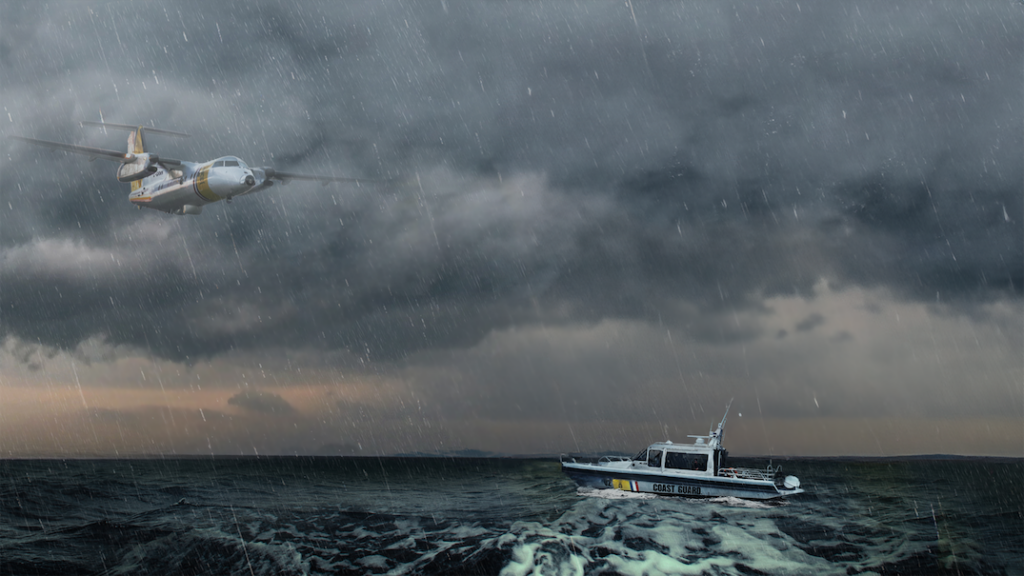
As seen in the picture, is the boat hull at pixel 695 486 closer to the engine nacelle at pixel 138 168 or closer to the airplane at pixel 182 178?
the airplane at pixel 182 178

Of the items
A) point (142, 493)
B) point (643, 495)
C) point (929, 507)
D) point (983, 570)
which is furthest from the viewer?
point (142, 493)

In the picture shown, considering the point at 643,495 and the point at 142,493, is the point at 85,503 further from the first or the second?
the point at 643,495

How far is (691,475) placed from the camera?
4081 centimetres

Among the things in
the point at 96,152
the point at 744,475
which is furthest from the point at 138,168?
the point at 744,475

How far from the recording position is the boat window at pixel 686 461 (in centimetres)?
4156

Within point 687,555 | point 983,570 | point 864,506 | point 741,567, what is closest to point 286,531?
point 687,555

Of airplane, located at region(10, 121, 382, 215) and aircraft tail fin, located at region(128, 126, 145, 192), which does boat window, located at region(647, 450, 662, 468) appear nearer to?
airplane, located at region(10, 121, 382, 215)

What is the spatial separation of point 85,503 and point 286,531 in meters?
25.8

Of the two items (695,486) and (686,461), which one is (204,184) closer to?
(686,461)

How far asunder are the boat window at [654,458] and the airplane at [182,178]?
2609 centimetres

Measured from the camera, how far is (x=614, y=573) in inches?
902

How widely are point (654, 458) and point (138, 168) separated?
39.3m

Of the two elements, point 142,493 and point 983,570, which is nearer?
point 983,570

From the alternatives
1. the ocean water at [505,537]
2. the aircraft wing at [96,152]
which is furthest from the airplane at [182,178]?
the ocean water at [505,537]
